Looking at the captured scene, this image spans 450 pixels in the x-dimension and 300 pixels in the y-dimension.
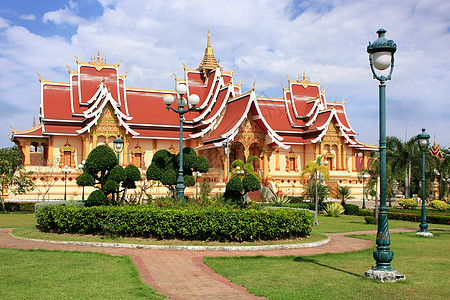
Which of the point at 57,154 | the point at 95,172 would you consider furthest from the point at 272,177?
the point at 95,172

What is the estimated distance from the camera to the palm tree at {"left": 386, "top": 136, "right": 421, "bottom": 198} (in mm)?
38750

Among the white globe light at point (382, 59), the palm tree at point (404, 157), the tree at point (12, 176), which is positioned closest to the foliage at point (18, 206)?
the tree at point (12, 176)

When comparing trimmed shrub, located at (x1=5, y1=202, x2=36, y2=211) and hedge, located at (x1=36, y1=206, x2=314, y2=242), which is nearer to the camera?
hedge, located at (x1=36, y1=206, x2=314, y2=242)

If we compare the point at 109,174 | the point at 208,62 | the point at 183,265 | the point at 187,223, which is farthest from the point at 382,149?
the point at 208,62

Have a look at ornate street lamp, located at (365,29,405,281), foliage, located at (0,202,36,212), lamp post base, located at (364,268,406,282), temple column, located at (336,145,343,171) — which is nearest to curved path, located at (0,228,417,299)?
lamp post base, located at (364,268,406,282)

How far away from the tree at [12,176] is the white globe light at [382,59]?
2307 cm

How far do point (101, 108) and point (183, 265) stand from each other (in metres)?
25.5

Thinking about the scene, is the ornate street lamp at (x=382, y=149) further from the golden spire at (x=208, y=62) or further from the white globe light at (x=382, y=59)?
the golden spire at (x=208, y=62)

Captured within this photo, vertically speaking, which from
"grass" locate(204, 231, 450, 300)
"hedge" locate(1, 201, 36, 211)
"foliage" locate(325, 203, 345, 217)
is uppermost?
"grass" locate(204, 231, 450, 300)

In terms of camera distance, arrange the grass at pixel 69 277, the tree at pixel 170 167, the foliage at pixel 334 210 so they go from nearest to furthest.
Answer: the grass at pixel 69 277, the tree at pixel 170 167, the foliage at pixel 334 210

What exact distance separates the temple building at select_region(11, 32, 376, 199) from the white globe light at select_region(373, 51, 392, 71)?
2238 cm

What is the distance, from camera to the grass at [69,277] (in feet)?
22.8

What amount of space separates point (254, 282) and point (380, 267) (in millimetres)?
2314

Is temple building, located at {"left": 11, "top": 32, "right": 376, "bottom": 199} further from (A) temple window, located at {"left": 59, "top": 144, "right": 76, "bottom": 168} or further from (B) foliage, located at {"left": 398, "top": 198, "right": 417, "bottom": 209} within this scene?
(B) foliage, located at {"left": 398, "top": 198, "right": 417, "bottom": 209}
